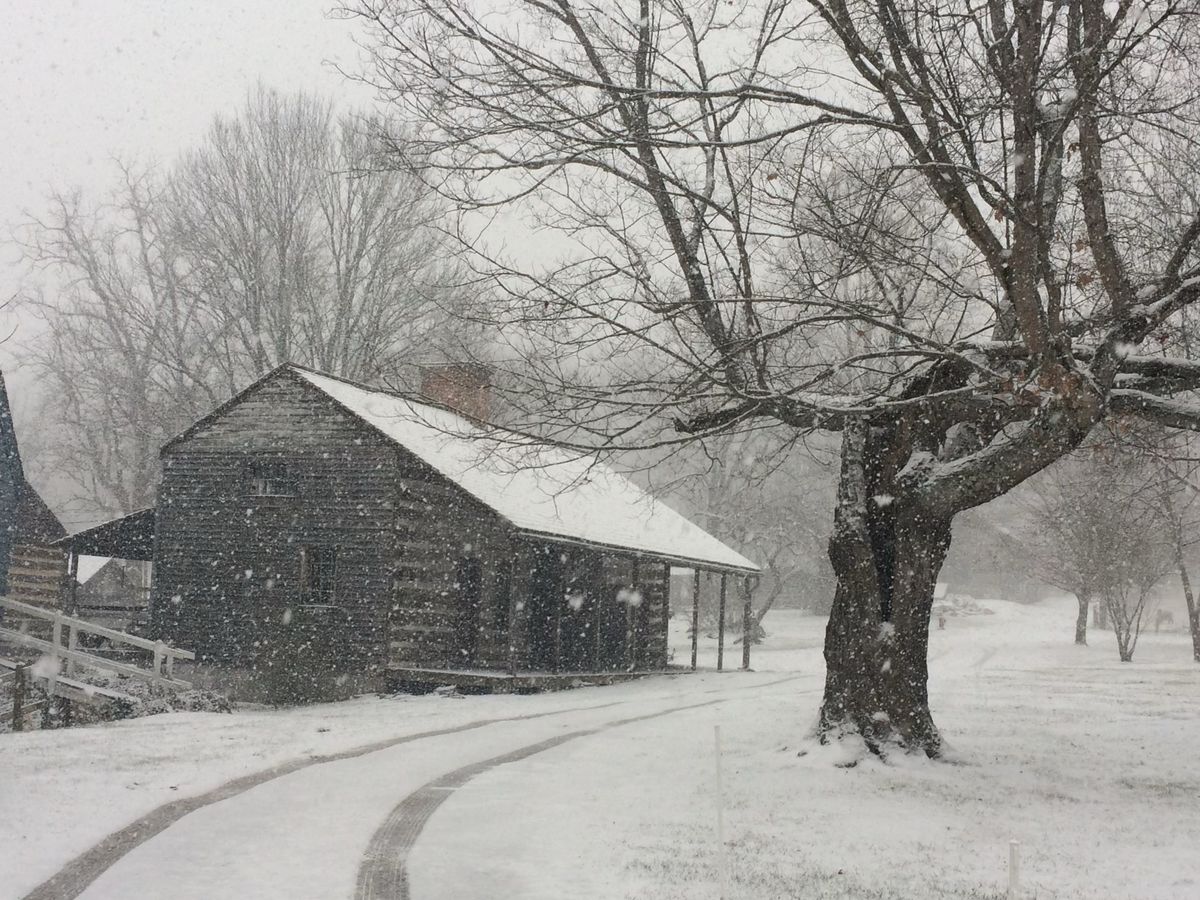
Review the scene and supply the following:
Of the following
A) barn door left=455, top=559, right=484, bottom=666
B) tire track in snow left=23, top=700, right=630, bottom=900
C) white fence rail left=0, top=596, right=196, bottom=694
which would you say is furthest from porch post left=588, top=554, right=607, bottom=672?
tire track in snow left=23, top=700, right=630, bottom=900

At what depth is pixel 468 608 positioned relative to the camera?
2253 cm

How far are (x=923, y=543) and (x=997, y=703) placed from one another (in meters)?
9.99

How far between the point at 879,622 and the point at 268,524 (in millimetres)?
14118

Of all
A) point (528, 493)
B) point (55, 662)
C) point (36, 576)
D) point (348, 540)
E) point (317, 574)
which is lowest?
point (55, 662)

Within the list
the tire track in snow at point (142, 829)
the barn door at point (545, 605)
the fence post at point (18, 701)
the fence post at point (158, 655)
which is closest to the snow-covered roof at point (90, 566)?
the barn door at point (545, 605)

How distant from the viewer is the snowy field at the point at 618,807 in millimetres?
7207

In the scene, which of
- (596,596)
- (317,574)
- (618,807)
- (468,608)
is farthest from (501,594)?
(618,807)

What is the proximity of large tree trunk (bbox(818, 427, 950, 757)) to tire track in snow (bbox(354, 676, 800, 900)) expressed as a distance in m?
3.86

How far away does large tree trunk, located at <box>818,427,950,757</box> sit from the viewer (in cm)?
1180

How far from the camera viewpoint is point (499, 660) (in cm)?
2294

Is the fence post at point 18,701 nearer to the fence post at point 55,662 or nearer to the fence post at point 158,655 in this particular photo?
the fence post at point 55,662

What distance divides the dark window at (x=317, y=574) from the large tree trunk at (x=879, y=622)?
40.4 ft

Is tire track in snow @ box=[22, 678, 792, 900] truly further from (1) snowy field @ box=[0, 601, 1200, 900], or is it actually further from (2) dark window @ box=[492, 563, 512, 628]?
(2) dark window @ box=[492, 563, 512, 628]

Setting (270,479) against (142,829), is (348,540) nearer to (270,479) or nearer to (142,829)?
(270,479)
